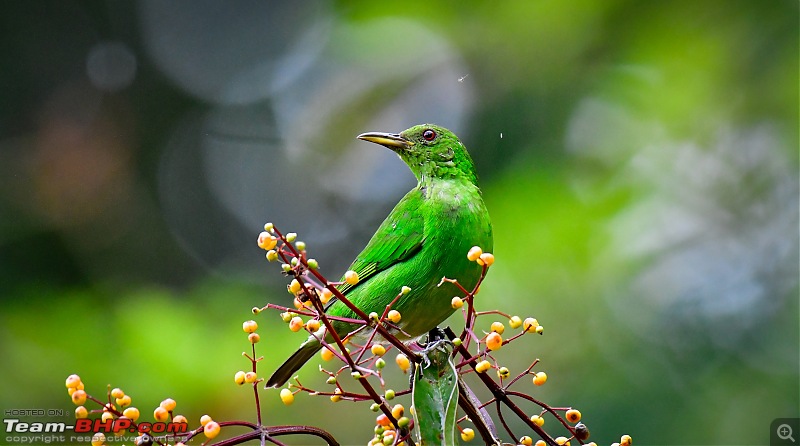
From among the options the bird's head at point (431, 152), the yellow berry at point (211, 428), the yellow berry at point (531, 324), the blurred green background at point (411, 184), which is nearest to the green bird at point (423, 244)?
the bird's head at point (431, 152)

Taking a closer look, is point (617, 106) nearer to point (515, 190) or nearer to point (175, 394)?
point (515, 190)

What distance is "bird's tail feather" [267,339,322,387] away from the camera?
3.13 meters

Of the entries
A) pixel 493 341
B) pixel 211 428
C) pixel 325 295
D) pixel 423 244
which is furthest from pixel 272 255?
pixel 423 244

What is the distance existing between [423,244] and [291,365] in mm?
705

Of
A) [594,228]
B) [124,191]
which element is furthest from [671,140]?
[124,191]

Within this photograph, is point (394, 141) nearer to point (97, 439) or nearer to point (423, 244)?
point (423, 244)

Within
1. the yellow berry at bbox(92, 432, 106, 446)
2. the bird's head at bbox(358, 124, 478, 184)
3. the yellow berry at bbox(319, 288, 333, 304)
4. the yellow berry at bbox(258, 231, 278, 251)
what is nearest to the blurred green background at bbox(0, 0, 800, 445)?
the bird's head at bbox(358, 124, 478, 184)

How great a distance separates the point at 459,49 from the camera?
5.46 m

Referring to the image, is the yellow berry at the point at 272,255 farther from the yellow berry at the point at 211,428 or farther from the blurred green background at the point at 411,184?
the blurred green background at the point at 411,184

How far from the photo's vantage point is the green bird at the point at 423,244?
305 cm

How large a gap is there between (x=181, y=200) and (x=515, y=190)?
13.3 ft

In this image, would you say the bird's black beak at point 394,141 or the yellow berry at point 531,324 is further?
the bird's black beak at point 394,141

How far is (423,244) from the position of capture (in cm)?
313

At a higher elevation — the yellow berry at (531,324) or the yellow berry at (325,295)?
the yellow berry at (325,295)
